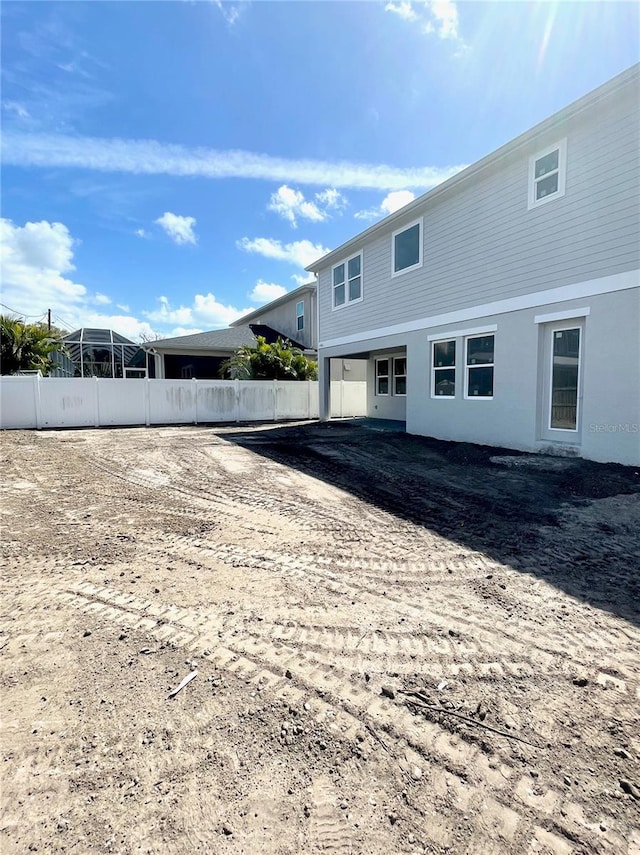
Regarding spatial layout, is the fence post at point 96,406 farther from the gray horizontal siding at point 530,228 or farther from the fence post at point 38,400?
the gray horizontal siding at point 530,228

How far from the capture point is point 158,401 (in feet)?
50.8

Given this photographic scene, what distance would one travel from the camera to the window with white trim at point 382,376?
53.8ft

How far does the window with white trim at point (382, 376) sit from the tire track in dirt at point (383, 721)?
47.1ft

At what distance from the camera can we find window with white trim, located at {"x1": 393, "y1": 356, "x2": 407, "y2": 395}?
15542 millimetres

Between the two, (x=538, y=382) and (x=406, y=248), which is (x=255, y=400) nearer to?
(x=406, y=248)

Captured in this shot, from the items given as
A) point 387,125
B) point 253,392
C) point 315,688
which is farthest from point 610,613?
point 253,392

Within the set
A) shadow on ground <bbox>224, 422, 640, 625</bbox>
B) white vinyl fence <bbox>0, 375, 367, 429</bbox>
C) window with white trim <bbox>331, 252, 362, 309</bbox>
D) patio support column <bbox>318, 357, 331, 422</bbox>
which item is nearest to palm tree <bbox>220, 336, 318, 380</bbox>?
white vinyl fence <bbox>0, 375, 367, 429</bbox>

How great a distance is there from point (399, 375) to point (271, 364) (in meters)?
Answer: 5.22

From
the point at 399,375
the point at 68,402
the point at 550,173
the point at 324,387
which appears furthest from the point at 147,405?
the point at 550,173

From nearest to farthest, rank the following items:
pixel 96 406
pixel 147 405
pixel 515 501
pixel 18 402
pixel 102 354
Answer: pixel 515 501, pixel 18 402, pixel 96 406, pixel 147 405, pixel 102 354

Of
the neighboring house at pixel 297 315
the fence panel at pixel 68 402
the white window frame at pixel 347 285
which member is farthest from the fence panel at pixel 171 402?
the neighboring house at pixel 297 315

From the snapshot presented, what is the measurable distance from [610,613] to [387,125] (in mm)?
11992

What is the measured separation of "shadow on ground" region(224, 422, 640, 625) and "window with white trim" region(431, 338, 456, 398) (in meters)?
1.35

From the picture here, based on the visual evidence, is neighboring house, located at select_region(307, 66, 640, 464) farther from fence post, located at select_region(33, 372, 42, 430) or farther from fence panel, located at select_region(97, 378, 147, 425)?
fence post, located at select_region(33, 372, 42, 430)
